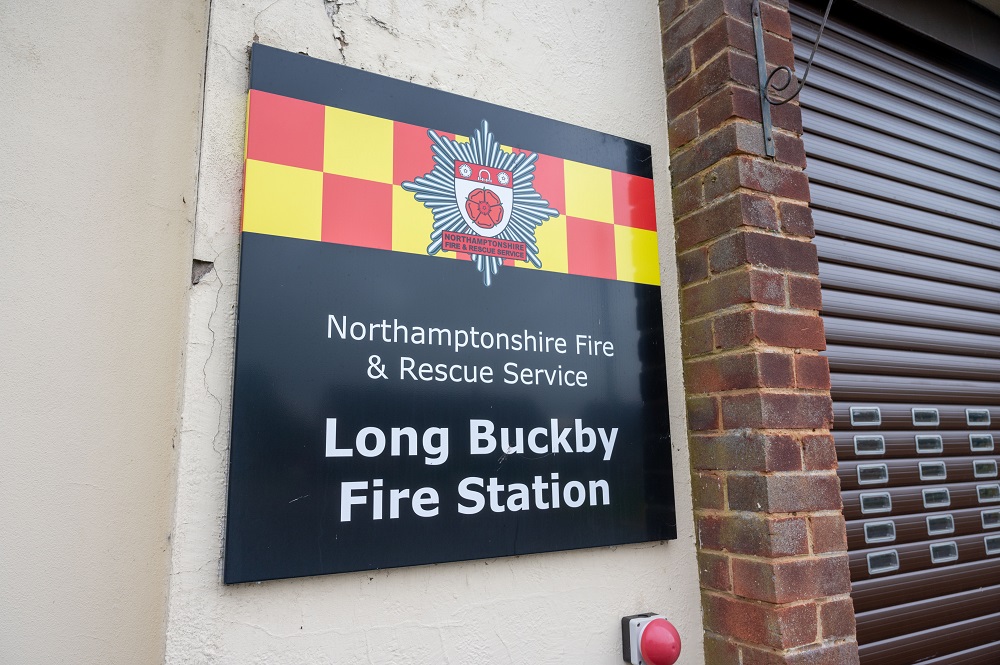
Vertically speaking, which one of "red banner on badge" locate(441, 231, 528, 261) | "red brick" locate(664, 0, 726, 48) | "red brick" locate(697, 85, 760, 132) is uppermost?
"red brick" locate(664, 0, 726, 48)

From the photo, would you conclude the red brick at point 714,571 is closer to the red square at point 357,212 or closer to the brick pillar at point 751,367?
the brick pillar at point 751,367

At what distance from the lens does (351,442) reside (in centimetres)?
142

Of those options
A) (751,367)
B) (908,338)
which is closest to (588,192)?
(751,367)

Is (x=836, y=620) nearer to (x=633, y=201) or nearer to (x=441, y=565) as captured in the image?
(x=441, y=565)

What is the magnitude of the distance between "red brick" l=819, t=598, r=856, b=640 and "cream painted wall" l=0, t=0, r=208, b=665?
1617mm

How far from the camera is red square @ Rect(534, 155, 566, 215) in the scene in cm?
180

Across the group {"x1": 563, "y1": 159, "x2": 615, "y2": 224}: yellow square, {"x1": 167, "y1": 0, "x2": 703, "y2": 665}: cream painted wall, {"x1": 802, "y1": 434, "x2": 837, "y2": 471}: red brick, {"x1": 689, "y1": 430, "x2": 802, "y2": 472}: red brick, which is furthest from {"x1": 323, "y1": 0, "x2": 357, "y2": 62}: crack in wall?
{"x1": 802, "y1": 434, "x2": 837, "y2": 471}: red brick

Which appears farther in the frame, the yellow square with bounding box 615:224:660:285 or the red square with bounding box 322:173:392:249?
the yellow square with bounding box 615:224:660:285

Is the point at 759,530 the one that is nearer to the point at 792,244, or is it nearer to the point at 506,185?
the point at 792,244

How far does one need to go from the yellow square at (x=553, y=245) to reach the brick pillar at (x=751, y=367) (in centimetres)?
44

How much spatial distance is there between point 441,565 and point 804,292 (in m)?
1.28

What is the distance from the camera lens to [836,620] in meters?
1.65

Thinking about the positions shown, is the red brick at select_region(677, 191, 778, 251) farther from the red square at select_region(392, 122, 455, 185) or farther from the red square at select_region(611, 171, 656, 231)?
the red square at select_region(392, 122, 455, 185)

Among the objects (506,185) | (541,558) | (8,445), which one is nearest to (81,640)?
(8,445)
